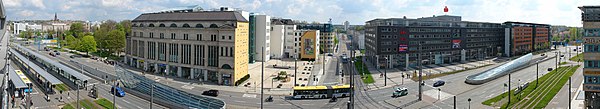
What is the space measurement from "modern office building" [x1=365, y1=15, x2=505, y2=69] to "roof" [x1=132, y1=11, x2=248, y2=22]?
23.8m

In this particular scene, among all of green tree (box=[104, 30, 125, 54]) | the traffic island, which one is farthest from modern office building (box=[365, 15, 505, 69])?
green tree (box=[104, 30, 125, 54])

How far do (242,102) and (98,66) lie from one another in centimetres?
4174

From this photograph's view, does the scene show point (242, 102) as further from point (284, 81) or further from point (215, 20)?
point (215, 20)

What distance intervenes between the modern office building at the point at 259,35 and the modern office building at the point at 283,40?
502 centimetres

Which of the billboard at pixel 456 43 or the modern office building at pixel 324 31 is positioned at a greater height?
the modern office building at pixel 324 31

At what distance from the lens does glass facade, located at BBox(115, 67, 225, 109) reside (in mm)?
29453

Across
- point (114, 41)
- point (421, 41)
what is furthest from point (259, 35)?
point (114, 41)

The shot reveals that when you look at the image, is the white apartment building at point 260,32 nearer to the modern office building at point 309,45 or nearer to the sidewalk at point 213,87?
the modern office building at point 309,45

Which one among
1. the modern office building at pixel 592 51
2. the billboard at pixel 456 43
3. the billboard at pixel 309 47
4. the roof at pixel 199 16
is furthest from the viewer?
the billboard at pixel 309 47

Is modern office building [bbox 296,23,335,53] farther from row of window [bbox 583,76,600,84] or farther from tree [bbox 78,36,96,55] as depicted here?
row of window [bbox 583,76,600,84]

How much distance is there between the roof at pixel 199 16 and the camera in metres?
53.8

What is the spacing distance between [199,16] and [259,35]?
83.9 ft

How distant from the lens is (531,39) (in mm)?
110562

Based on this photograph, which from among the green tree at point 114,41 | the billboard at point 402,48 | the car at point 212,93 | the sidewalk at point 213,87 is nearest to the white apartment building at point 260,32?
the billboard at point 402,48
